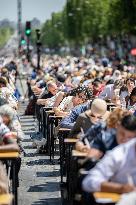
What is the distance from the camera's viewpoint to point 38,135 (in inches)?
817

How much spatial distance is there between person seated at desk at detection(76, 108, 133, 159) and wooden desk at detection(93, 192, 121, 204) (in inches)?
29.8

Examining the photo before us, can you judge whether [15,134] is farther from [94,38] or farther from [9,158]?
[94,38]

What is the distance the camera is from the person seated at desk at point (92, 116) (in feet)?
38.7

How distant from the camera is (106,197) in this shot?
8.33 meters

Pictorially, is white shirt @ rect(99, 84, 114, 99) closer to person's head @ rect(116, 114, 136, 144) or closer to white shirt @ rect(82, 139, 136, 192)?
person's head @ rect(116, 114, 136, 144)

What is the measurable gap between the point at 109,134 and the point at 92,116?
2.51m

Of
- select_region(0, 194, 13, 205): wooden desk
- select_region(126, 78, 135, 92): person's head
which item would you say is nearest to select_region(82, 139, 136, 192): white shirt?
select_region(0, 194, 13, 205): wooden desk

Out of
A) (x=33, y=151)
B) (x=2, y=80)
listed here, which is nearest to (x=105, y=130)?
(x=33, y=151)

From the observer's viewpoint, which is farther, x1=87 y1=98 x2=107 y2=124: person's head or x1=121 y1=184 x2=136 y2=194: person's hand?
x1=87 y1=98 x2=107 y2=124: person's head

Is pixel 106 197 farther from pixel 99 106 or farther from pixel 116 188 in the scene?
pixel 99 106

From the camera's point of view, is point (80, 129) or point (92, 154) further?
point (80, 129)

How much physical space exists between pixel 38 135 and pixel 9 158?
1024 cm

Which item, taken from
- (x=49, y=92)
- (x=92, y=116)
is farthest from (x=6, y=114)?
(x=49, y=92)

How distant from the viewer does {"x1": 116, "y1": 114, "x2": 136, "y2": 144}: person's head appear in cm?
894
